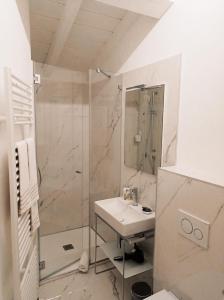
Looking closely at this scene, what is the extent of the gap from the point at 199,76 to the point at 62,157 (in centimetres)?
216

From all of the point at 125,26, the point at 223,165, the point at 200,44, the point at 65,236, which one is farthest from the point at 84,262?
the point at 125,26

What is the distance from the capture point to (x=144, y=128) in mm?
2113

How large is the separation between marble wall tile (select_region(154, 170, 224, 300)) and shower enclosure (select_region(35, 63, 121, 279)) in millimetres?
942

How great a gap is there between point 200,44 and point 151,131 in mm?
797

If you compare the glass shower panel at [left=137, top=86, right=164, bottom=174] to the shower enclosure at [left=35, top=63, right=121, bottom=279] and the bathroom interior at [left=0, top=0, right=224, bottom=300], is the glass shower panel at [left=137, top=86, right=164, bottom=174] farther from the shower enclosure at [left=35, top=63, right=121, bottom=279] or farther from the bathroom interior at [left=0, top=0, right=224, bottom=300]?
the shower enclosure at [left=35, top=63, right=121, bottom=279]

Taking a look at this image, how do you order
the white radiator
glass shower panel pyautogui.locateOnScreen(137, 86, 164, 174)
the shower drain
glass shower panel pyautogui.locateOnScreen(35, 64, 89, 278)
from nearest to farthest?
the white radiator
glass shower panel pyautogui.locateOnScreen(137, 86, 164, 174)
the shower drain
glass shower panel pyautogui.locateOnScreen(35, 64, 89, 278)

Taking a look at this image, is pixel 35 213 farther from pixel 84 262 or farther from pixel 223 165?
pixel 223 165

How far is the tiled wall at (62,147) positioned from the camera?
2928mm

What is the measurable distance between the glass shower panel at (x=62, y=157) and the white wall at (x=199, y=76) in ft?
5.22

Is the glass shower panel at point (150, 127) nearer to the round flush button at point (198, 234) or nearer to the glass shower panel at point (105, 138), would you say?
the glass shower panel at point (105, 138)

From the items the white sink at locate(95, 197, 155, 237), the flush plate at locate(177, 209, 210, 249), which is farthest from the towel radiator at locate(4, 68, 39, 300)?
the flush plate at locate(177, 209, 210, 249)

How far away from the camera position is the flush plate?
1306mm

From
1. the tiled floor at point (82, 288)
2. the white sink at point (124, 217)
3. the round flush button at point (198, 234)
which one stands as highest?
the round flush button at point (198, 234)

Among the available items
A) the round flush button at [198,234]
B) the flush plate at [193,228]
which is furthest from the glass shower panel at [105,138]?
the round flush button at [198,234]
